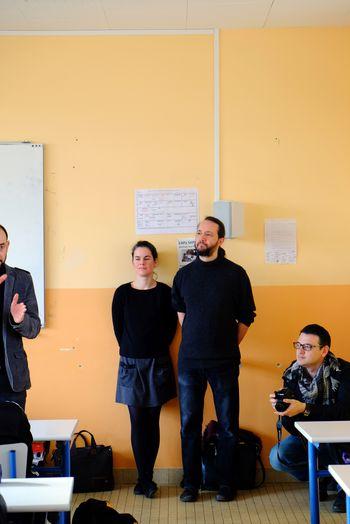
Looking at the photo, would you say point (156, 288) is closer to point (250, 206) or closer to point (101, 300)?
point (101, 300)

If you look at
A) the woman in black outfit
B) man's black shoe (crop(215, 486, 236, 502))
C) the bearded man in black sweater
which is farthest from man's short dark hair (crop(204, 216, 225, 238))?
man's black shoe (crop(215, 486, 236, 502))

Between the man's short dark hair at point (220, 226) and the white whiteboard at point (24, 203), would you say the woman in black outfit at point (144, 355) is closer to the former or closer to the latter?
the man's short dark hair at point (220, 226)

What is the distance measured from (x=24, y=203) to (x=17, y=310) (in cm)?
142

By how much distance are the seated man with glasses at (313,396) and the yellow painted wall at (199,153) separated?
567 mm

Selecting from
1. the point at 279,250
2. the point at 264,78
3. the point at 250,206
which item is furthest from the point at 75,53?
the point at 279,250

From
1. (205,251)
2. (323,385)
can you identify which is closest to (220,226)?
(205,251)

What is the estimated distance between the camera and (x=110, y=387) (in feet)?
14.0

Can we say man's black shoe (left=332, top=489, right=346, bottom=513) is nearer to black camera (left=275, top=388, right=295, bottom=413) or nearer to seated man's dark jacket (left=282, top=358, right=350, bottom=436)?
seated man's dark jacket (left=282, top=358, right=350, bottom=436)

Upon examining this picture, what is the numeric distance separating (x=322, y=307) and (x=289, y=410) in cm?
132

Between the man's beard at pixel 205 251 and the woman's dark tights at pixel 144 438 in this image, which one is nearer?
the man's beard at pixel 205 251

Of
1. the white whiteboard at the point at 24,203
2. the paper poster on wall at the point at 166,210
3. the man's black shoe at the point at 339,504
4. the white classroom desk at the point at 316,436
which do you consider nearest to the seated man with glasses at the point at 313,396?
the man's black shoe at the point at 339,504

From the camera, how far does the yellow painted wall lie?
167 inches

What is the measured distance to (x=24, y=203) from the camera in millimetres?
4219

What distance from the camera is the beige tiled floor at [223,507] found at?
3600mm
